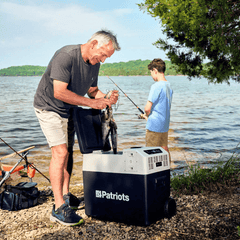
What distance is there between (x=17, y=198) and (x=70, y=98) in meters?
1.42

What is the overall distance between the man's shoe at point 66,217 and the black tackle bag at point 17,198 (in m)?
0.63

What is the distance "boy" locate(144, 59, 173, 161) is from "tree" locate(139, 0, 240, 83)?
1.46 meters

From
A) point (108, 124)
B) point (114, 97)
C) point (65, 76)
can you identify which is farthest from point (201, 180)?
point (65, 76)

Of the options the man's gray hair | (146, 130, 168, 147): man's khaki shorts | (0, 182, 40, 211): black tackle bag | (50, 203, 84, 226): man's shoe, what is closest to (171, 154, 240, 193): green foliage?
(146, 130, 168, 147): man's khaki shorts

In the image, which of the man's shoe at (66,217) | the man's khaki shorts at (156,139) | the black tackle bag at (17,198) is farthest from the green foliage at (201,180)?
the black tackle bag at (17,198)

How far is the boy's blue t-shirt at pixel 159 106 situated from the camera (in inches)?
166

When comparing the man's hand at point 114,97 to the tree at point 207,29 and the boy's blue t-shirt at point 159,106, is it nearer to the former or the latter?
the boy's blue t-shirt at point 159,106

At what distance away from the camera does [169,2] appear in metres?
5.50

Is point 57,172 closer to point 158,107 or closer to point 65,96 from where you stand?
point 65,96

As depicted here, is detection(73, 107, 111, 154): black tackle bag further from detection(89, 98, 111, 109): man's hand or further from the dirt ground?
the dirt ground

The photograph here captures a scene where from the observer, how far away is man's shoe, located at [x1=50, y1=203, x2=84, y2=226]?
295 centimetres

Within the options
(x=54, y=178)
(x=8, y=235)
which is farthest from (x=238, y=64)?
(x=8, y=235)

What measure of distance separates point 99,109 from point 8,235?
151cm

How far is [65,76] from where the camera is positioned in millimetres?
2928
